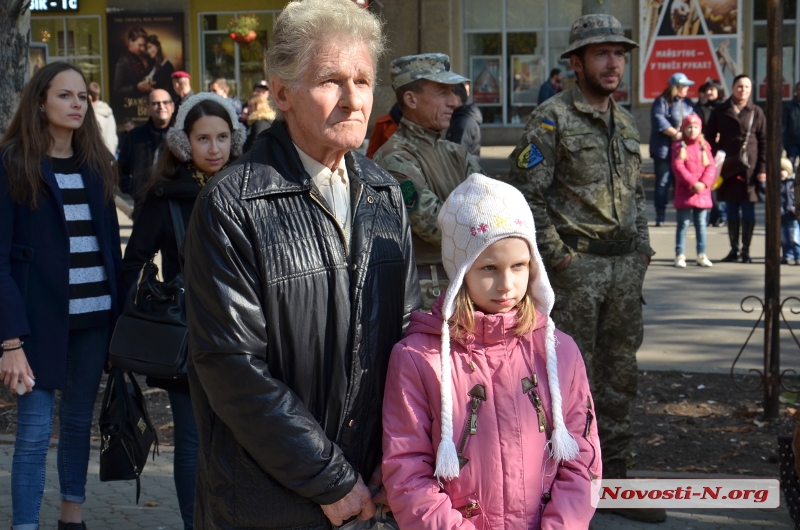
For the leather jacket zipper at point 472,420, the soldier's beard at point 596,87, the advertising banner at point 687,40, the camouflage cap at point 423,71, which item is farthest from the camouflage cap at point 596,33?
the advertising banner at point 687,40

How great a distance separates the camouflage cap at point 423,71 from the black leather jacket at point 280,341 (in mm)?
2162

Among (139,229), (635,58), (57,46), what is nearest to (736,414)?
(139,229)

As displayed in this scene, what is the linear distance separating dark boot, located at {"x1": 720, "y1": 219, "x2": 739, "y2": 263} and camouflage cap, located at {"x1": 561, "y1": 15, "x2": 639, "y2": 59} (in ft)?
24.7

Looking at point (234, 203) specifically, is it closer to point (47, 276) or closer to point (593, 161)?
point (47, 276)

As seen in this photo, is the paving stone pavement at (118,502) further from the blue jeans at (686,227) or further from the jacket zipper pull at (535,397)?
the blue jeans at (686,227)

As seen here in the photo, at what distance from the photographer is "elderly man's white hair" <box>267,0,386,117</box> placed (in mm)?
2459

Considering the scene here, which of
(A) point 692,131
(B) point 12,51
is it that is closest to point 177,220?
(B) point 12,51

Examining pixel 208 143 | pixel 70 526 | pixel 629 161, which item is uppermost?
pixel 208 143

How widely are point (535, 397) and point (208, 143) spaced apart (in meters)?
2.15

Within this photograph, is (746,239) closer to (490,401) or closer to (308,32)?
(490,401)

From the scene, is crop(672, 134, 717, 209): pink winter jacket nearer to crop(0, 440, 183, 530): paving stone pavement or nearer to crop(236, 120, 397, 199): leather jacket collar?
crop(0, 440, 183, 530): paving stone pavement

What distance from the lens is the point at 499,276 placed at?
107 inches

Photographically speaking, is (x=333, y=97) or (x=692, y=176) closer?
(x=333, y=97)

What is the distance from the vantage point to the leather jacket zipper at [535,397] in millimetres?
2652
